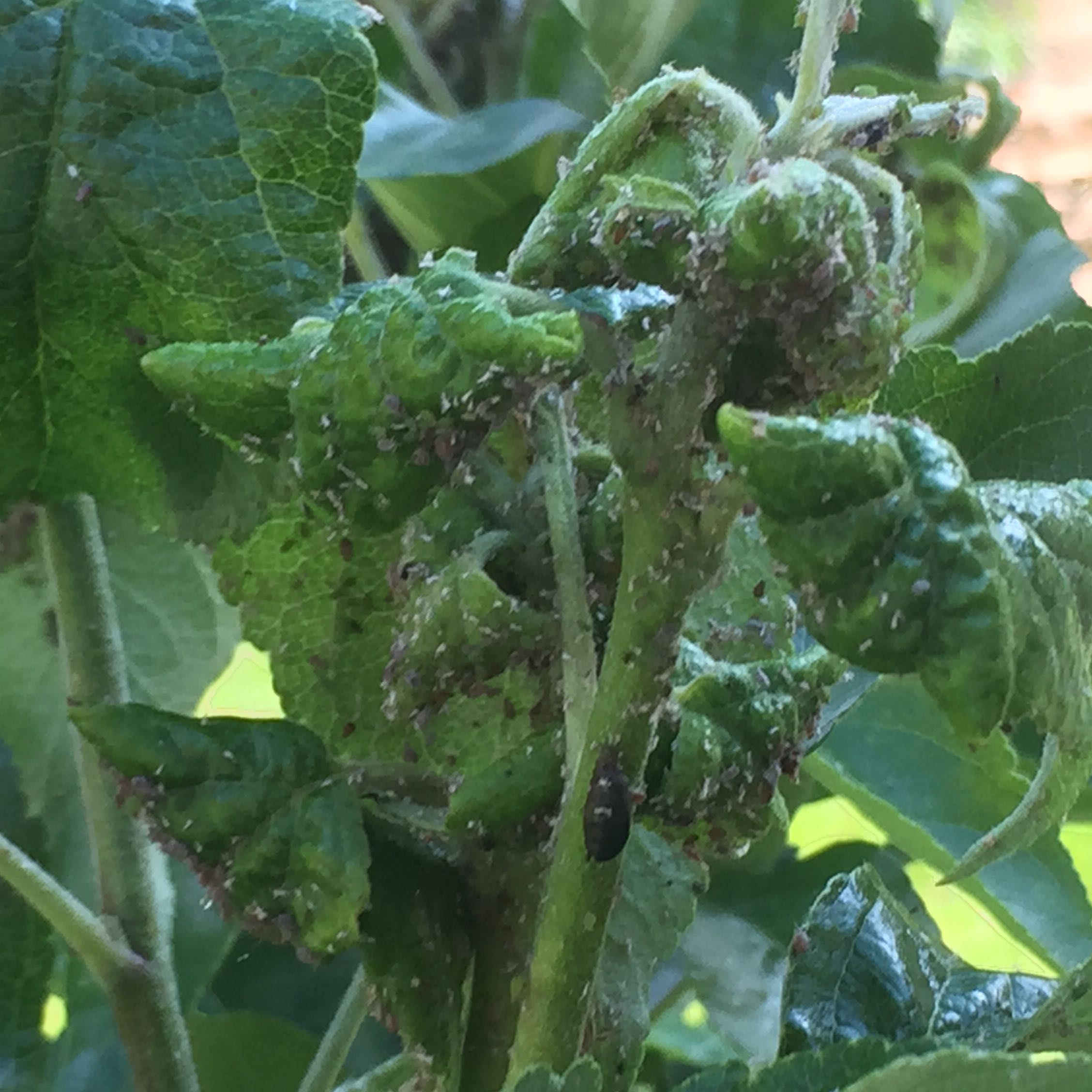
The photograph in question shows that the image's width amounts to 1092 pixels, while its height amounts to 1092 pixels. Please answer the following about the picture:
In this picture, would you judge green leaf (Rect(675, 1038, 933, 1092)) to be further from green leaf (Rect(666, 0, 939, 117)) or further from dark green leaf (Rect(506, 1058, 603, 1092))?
green leaf (Rect(666, 0, 939, 117))

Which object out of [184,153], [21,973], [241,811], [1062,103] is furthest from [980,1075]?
[1062,103]

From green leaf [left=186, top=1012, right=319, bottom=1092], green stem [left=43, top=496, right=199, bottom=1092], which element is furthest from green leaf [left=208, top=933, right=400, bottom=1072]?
green stem [left=43, top=496, right=199, bottom=1092]

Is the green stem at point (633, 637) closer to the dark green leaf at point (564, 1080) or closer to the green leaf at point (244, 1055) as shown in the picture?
the dark green leaf at point (564, 1080)

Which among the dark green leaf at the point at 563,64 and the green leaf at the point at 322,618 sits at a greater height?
the dark green leaf at the point at 563,64

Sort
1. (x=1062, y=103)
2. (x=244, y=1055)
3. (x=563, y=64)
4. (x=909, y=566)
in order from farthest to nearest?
(x=1062, y=103), (x=563, y=64), (x=244, y=1055), (x=909, y=566)

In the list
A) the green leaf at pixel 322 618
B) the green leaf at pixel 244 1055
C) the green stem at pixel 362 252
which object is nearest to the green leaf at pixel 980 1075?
the green leaf at pixel 322 618

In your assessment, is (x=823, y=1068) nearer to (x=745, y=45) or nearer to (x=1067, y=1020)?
(x=1067, y=1020)
